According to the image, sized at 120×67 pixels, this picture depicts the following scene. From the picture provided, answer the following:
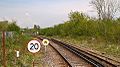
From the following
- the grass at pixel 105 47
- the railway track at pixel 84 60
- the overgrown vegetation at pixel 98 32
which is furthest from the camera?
the overgrown vegetation at pixel 98 32

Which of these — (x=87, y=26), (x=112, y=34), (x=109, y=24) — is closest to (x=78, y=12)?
(x=87, y=26)

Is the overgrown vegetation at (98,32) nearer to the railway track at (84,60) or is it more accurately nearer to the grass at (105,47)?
the grass at (105,47)

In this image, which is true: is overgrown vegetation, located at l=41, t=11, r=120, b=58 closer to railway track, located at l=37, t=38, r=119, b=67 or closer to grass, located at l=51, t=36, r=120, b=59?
grass, located at l=51, t=36, r=120, b=59

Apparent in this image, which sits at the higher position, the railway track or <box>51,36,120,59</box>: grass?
the railway track

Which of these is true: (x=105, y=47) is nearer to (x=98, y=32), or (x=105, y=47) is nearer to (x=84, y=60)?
(x=84, y=60)

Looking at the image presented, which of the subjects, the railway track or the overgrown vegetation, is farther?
the overgrown vegetation

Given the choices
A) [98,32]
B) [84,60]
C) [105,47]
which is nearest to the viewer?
[84,60]

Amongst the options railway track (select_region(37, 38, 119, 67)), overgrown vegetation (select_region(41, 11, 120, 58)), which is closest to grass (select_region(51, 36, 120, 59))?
overgrown vegetation (select_region(41, 11, 120, 58))

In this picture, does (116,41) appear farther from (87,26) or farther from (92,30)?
(87,26)

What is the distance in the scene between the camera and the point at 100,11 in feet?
200

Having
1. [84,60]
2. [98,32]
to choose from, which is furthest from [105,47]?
[98,32]

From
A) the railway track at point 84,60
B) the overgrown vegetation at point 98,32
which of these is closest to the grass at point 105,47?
the overgrown vegetation at point 98,32

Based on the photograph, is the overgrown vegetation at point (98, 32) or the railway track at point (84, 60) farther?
the overgrown vegetation at point (98, 32)

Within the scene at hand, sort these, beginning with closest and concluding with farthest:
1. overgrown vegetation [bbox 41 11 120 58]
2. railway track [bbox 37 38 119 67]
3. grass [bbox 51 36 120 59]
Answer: railway track [bbox 37 38 119 67], grass [bbox 51 36 120 59], overgrown vegetation [bbox 41 11 120 58]
